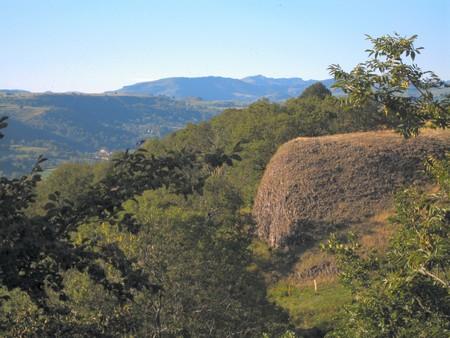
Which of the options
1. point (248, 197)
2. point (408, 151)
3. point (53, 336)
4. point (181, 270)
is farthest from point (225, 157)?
point (248, 197)

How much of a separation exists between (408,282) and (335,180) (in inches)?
1521

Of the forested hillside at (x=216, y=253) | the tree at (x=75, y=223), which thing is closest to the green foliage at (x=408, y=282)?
the forested hillside at (x=216, y=253)

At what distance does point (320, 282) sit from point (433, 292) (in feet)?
101

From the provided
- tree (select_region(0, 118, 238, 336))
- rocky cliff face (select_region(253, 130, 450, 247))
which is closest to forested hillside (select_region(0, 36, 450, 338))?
tree (select_region(0, 118, 238, 336))

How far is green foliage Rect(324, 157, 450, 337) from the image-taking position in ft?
26.8

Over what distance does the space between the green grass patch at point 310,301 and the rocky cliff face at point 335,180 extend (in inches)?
235

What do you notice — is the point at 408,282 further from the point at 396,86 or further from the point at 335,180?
the point at 335,180

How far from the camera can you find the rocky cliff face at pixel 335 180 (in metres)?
44.8

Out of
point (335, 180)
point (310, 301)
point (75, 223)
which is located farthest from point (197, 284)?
point (335, 180)

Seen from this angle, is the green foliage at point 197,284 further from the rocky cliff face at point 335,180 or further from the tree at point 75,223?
the rocky cliff face at point 335,180

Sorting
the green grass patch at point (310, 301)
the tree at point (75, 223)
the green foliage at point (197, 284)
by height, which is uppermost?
the tree at point (75, 223)

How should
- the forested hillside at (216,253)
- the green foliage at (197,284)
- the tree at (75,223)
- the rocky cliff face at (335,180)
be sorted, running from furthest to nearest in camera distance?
the rocky cliff face at (335,180)
the green foliage at (197,284)
the forested hillside at (216,253)
the tree at (75,223)

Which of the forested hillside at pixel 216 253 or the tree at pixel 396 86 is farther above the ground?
the tree at pixel 396 86

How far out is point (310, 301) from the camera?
36.5 m
